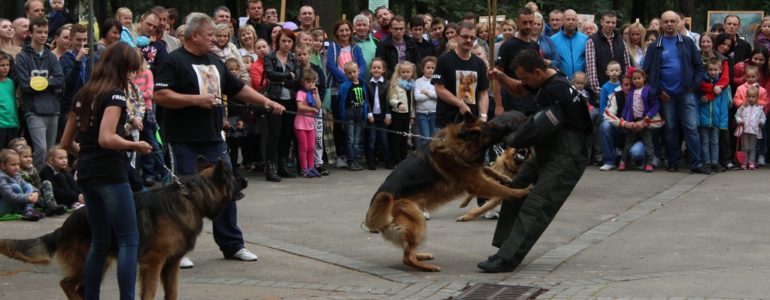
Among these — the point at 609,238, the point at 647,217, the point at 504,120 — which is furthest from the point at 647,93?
the point at 504,120

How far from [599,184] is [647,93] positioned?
6.26 ft

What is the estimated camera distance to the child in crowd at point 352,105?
15352 mm

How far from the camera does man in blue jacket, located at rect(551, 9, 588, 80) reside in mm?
16281

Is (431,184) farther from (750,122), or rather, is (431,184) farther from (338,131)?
(750,122)

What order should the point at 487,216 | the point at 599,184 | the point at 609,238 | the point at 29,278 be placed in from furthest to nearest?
1. the point at 599,184
2. the point at 487,216
3. the point at 609,238
4. the point at 29,278

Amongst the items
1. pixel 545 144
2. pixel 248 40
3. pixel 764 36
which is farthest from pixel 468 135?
pixel 764 36

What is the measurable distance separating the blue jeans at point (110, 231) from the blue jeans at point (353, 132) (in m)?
8.45

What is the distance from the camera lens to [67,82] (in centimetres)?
1298

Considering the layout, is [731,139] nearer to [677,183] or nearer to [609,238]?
[677,183]

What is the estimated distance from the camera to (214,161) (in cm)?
887

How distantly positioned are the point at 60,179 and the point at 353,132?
4809 mm

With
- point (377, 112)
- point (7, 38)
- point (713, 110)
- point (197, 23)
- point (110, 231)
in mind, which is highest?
point (197, 23)

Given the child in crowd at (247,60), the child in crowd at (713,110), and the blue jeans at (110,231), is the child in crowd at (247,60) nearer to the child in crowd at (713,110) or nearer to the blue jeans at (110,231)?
→ the child in crowd at (713,110)

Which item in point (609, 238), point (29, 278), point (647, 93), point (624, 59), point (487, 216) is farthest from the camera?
point (624, 59)
